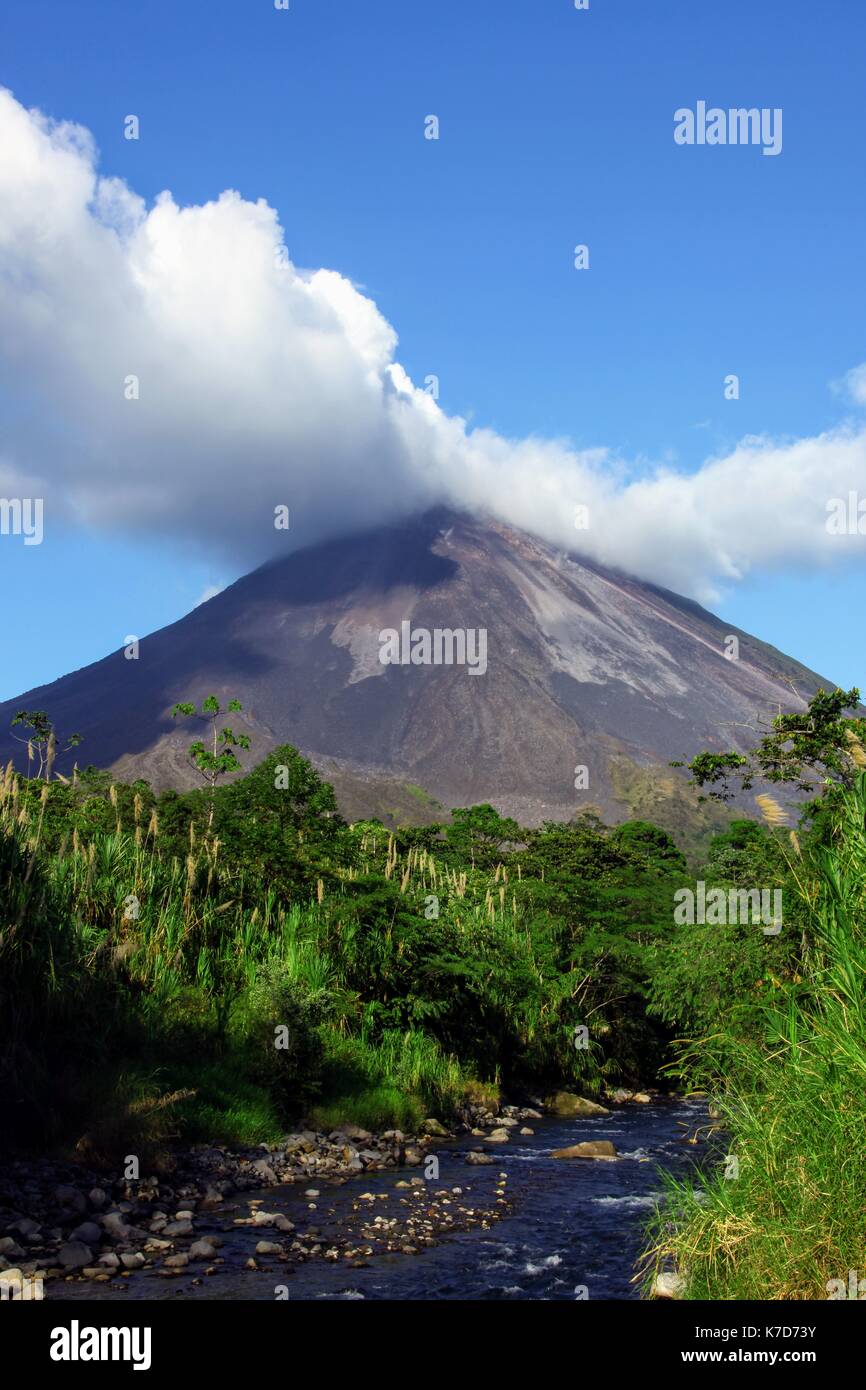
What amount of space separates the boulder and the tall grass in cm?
997

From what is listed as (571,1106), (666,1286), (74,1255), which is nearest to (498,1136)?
(571,1106)

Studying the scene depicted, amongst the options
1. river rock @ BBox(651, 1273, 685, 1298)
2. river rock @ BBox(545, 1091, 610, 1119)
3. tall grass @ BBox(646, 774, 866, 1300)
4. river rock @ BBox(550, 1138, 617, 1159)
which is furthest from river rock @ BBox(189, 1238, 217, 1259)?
river rock @ BBox(545, 1091, 610, 1119)

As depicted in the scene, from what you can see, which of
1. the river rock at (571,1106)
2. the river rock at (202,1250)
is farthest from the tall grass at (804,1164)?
the river rock at (571,1106)

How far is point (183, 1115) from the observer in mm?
13461

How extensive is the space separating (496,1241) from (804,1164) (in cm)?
638

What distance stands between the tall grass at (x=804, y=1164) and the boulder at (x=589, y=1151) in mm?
9969

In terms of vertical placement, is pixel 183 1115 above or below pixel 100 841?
below

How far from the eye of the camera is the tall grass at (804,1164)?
21.5 feet

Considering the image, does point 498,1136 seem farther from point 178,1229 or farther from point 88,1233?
point 88,1233

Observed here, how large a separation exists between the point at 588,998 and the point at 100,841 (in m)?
14.2

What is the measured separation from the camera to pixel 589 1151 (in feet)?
57.9

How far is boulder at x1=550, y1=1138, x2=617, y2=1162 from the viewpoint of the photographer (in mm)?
17469
